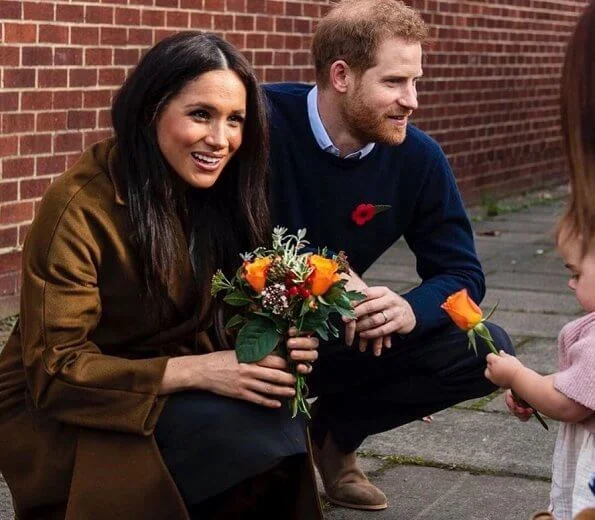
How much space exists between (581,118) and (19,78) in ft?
14.5

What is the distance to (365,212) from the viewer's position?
4.43 metres

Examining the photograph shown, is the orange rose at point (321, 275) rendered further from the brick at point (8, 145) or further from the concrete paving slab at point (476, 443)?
the brick at point (8, 145)

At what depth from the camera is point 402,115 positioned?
4.39m

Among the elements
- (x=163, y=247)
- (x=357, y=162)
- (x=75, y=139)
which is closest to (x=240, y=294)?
(x=163, y=247)

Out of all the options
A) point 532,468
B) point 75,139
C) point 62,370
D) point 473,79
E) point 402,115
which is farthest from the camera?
point 473,79

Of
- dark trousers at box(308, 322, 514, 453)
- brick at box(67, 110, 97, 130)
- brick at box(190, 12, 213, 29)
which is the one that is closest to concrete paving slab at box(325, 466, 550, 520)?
dark trousers at box(308, 322, 514, 453)

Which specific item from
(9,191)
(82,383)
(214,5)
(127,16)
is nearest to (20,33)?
(9,191)

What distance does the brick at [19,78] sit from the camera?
6742 mm

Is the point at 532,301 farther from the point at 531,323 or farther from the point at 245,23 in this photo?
the point at 245,23

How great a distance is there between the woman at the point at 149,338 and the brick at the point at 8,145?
118 inches

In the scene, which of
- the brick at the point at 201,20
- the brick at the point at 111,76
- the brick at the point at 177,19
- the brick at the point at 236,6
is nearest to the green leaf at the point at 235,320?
the brick at the point at 111,76

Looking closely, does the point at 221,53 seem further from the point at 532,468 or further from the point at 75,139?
the point at 75,139

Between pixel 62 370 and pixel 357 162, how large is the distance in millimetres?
1269

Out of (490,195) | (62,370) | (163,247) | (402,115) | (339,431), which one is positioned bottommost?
(490,195)
